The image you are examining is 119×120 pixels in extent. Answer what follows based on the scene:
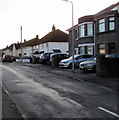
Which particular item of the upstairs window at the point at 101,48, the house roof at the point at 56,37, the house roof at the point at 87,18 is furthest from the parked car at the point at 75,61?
the house roof at the point at 56,37

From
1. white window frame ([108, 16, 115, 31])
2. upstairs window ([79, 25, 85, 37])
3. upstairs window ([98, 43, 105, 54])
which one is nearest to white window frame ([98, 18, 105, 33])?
white window frame ([108, 16, 115, 31])

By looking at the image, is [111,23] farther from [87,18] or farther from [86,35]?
[87,18]

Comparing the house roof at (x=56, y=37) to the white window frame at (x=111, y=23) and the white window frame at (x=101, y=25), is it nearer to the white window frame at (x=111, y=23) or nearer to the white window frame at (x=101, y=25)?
the white window frame at (x=101, y=25)

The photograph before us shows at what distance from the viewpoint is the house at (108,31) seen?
2558 centimetres

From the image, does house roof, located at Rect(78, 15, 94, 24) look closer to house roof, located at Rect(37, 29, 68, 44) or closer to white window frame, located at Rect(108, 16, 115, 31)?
white window frame, located at Rect(108, 16, 115, 31)

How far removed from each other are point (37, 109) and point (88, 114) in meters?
1.59

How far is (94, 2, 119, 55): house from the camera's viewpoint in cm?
2558

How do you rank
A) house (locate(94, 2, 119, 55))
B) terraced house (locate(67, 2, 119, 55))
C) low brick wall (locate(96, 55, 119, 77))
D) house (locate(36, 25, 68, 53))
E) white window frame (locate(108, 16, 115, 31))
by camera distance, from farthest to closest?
house (locate(36, 25, 68, 53)) < white window frame (locate(108, 16, 115, 31)) < terraced house (locate(67, 2, 119, 55)) < house (locate(94, 2, 119, 55)) < low brick wall (locate(96, 55, 119, 77))

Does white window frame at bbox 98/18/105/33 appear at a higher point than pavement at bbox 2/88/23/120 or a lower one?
higher

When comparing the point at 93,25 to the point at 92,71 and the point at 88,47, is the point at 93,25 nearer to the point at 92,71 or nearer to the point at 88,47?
the point at 88,47

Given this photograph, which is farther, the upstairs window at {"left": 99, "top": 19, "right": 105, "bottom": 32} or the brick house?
the brick house

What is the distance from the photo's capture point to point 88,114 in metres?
5.84

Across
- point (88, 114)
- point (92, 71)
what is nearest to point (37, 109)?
point (88, 114)

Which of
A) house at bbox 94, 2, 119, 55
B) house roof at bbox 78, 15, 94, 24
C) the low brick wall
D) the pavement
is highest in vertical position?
house roof at bbox 78, 15, 94, 24
